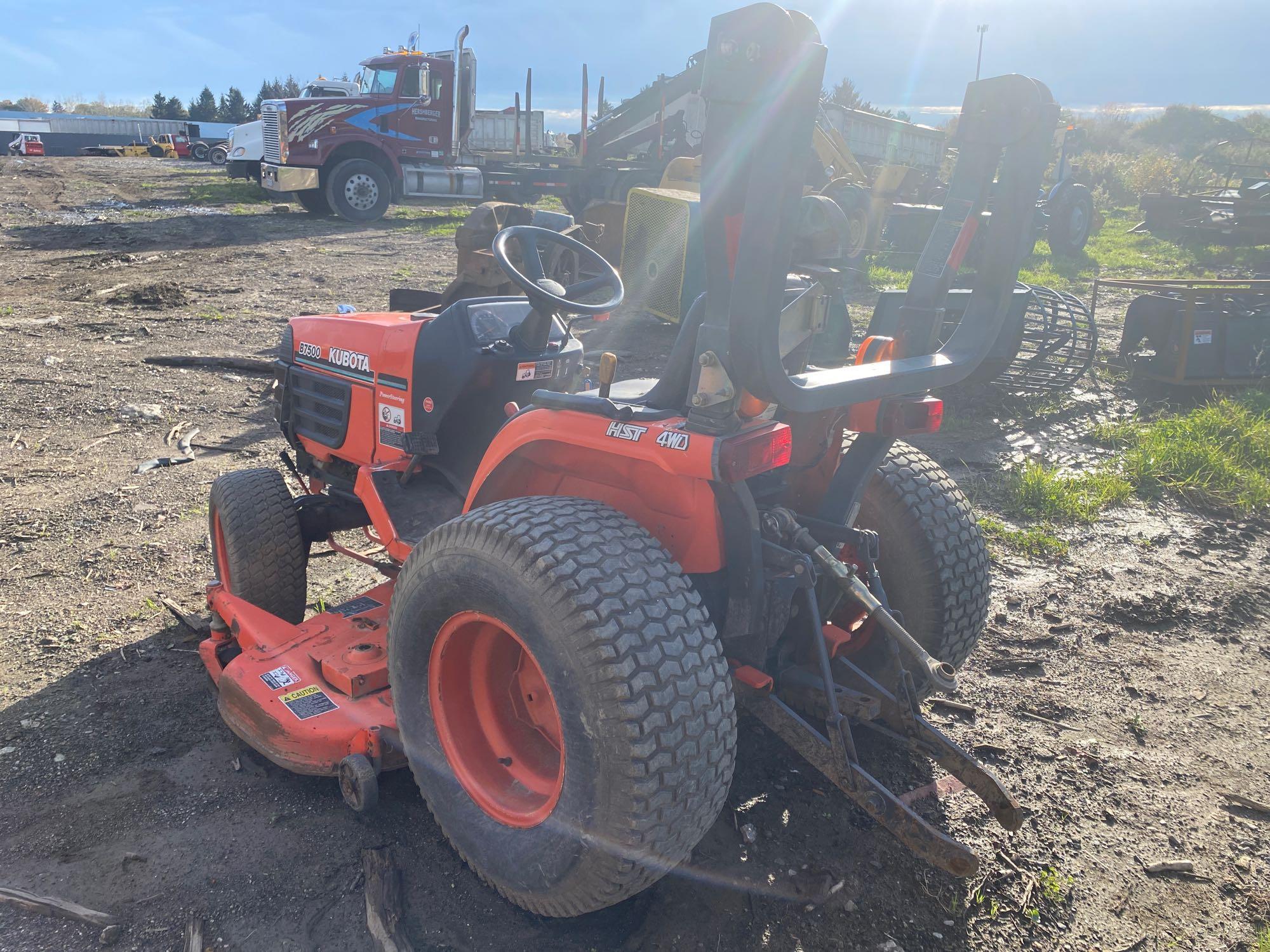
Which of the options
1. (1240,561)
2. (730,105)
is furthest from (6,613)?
(1240,561)

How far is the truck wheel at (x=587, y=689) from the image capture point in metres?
1.86

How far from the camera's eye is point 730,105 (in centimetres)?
170

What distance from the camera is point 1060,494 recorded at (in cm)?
530

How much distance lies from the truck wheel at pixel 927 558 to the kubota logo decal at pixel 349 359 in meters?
1.94

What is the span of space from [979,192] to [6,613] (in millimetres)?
4034

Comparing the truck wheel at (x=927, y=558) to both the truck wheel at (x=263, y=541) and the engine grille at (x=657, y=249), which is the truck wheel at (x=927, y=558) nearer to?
the truck wheel at (x=263, y=541)

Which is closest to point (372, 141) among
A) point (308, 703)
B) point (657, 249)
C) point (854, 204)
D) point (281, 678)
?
point (854, 204)

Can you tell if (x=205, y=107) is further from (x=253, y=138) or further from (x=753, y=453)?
(x=753, y=453)

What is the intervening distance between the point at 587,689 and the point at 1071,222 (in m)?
17.0

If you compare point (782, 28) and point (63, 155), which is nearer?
point (782, 28)

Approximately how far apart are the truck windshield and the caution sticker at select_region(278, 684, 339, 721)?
53.5ft

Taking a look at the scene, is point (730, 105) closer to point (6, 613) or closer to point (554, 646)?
point (554, 646)

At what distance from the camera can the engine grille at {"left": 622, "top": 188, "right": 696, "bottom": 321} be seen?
9023 mm

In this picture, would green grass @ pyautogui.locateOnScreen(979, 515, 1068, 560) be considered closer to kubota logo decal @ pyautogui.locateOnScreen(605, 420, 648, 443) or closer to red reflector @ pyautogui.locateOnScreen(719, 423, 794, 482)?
red reflector @ pyautogui.locateOnScreen(719, 423, 794, 482)
